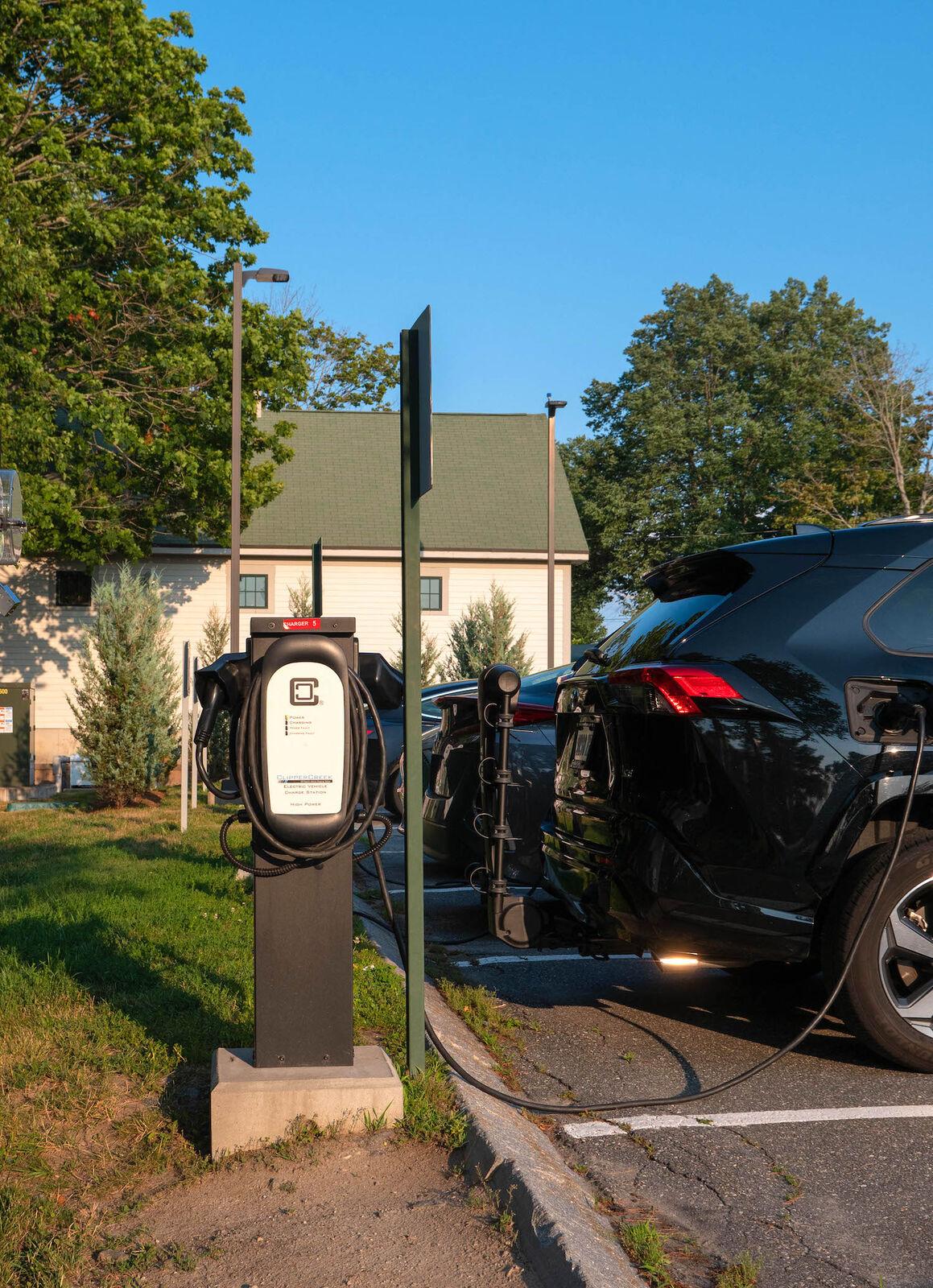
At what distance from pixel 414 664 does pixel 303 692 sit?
1.28 feet

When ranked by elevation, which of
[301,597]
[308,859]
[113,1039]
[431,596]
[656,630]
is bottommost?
[113,1039]

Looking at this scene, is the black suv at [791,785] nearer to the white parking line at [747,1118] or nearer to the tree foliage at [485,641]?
the white parking line at [747,1118]

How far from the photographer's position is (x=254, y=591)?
93.4 feet

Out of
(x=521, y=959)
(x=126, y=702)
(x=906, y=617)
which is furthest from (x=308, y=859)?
(x=126, y=702)

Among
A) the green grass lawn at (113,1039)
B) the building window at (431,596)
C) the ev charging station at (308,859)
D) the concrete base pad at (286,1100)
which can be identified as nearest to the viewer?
the green grass lawn at (113,1039)

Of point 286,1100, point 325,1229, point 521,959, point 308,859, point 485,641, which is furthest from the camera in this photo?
point 485,641

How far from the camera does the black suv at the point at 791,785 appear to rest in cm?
474

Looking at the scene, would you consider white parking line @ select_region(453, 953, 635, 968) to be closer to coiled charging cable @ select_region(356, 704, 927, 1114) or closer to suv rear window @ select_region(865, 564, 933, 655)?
coiled charging cable @ select_region(356, 704, 927, 1114)

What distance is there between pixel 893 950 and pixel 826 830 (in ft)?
1.76

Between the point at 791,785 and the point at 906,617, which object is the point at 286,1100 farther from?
the point at 906,617

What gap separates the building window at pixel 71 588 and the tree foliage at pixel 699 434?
26.1m

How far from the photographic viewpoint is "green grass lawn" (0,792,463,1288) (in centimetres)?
354

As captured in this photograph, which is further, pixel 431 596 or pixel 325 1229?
pixel 431 596

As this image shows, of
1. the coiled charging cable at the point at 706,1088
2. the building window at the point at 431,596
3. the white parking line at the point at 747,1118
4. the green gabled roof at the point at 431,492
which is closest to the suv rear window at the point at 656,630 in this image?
the coiled charging cable at the point at 706,1088
